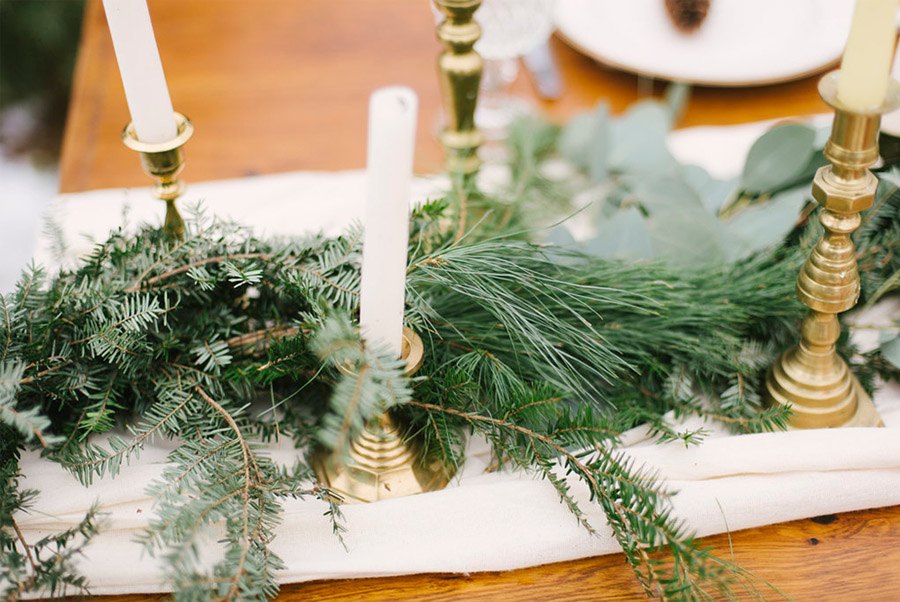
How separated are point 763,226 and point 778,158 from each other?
0.08m

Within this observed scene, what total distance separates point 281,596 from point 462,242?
0.25m

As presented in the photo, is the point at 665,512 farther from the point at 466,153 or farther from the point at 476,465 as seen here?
the point at 466,153

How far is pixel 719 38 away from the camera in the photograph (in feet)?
3.12

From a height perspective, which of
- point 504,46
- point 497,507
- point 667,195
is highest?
point 504,46

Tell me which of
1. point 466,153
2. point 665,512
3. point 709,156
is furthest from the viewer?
point 709,156

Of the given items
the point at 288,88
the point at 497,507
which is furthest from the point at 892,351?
the point at 288,88

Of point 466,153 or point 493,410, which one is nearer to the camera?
point 493,410

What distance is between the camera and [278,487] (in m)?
0.50

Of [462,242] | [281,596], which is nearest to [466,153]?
[462,242]

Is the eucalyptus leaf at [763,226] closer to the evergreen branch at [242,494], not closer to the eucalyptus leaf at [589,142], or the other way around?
the eucalyptus leaf at [589,142]

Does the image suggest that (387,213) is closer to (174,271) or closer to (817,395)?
(174,271)

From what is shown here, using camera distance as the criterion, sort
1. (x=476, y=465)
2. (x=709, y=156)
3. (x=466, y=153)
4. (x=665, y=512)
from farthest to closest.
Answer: (x=709, y=156), (x=466, y=153), (x=476, y=465), (x=665, y=512)

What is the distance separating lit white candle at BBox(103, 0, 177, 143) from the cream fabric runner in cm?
20

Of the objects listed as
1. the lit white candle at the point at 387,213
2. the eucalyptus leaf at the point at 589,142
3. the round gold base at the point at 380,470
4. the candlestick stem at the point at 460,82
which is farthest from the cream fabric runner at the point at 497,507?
the eucalyptus leaf at the point at 589,142
